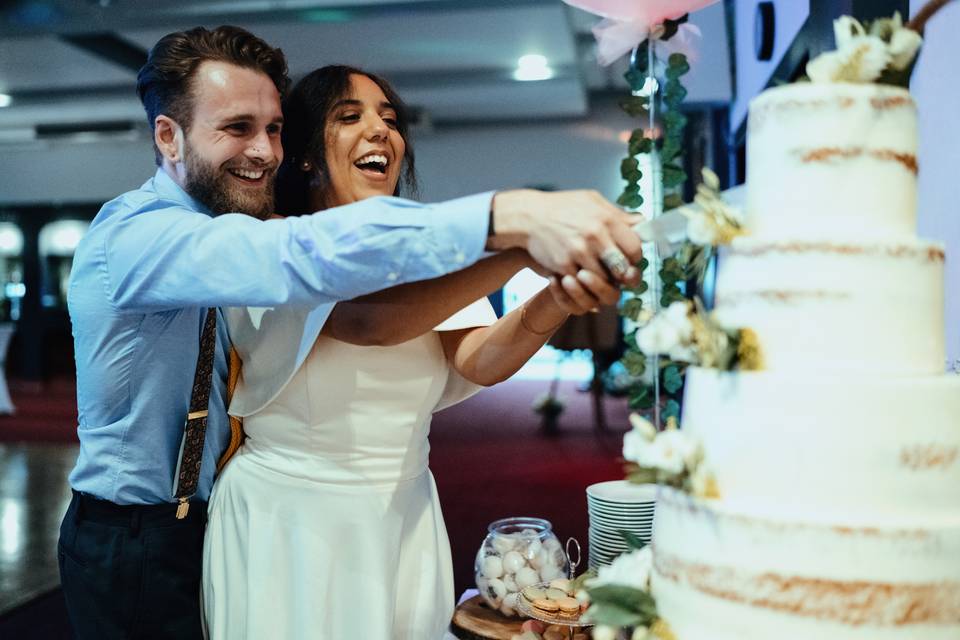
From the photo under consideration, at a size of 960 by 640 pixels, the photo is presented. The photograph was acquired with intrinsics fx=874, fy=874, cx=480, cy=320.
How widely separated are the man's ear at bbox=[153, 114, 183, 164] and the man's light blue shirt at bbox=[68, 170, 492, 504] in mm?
50

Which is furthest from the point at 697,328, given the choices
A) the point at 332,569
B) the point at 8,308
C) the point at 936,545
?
the point at 8,308

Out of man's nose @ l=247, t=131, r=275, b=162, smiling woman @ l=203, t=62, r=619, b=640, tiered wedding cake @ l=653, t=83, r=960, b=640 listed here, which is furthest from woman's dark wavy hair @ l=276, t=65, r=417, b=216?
tiered wedding cake @ l=653, t=83, r=960, b=640

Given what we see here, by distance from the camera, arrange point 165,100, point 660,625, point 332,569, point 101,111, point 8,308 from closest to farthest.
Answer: point 660,625
point 332,569
point 165,100
point 101,111
point 8,308

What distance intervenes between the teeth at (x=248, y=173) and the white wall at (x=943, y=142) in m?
1.66

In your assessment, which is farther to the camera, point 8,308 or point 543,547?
point 8,308

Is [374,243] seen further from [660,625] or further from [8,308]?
[8,308]

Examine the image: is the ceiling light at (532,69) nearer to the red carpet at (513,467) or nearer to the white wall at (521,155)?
the white wall at (521,155)

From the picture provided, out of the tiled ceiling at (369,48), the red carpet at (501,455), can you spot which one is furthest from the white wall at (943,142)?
the tiled ceiling at (369,48)

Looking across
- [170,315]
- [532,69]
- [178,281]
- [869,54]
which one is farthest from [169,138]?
[532,69]

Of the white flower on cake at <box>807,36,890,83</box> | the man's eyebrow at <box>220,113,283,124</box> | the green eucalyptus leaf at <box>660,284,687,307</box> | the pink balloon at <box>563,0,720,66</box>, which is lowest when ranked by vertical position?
the green eucalyptus leaf at <box>660,284,687,307</box>

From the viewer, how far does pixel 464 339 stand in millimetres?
1954

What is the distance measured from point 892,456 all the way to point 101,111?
12.8 metres

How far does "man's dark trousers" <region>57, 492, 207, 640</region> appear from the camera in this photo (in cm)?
179

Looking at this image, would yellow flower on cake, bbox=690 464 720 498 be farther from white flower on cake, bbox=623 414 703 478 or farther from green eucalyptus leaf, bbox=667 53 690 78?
green eucalyptus leaf, bbox=667 53 690 78
